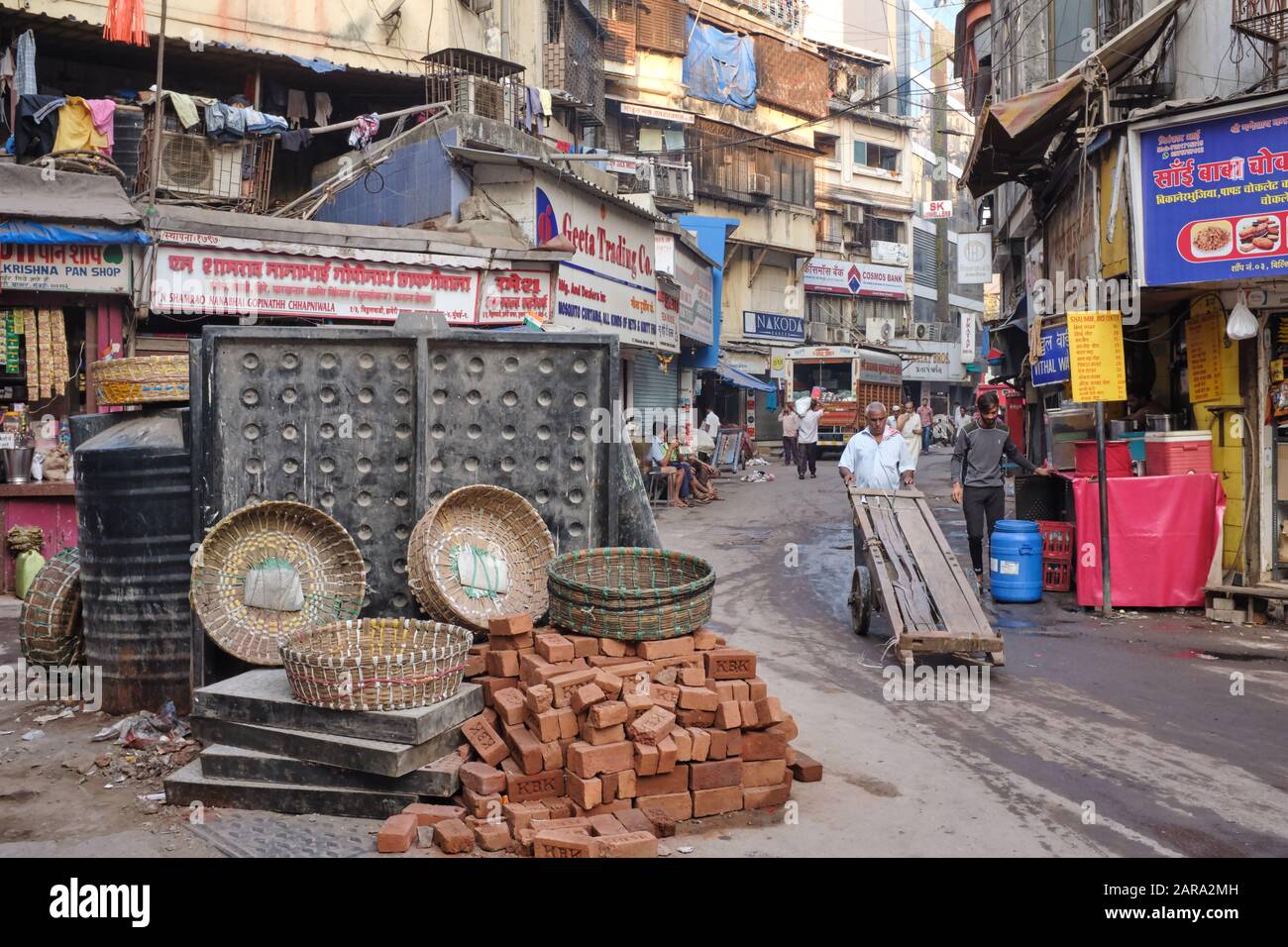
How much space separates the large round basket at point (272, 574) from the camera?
5.57m

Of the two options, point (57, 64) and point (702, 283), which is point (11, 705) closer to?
point (57, 64)

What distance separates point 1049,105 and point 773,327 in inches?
1196

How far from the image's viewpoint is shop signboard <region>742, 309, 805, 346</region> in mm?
39438

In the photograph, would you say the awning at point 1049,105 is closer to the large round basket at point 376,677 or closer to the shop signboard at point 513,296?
the shop signboard at point 513,296

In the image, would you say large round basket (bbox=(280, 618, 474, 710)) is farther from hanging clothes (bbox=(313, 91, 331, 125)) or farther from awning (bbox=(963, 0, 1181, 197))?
hanging clothes (bbox=(313, 91, 331, 125))

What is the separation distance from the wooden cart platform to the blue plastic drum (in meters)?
1.58

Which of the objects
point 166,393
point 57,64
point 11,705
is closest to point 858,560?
point 166,393

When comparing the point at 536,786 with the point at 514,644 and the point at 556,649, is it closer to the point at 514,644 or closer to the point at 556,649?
Answer: the point at 556,649

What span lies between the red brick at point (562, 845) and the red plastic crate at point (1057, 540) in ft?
24.2

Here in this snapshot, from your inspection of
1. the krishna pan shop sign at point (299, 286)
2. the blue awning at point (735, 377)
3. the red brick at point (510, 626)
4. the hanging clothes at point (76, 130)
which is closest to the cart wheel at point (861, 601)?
the red brick at point (510, 626)

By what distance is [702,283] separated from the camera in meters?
28.5

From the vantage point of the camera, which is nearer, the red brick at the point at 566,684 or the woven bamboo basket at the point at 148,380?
the red brick at the point at 566,684

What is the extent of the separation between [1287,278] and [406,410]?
718 cm
